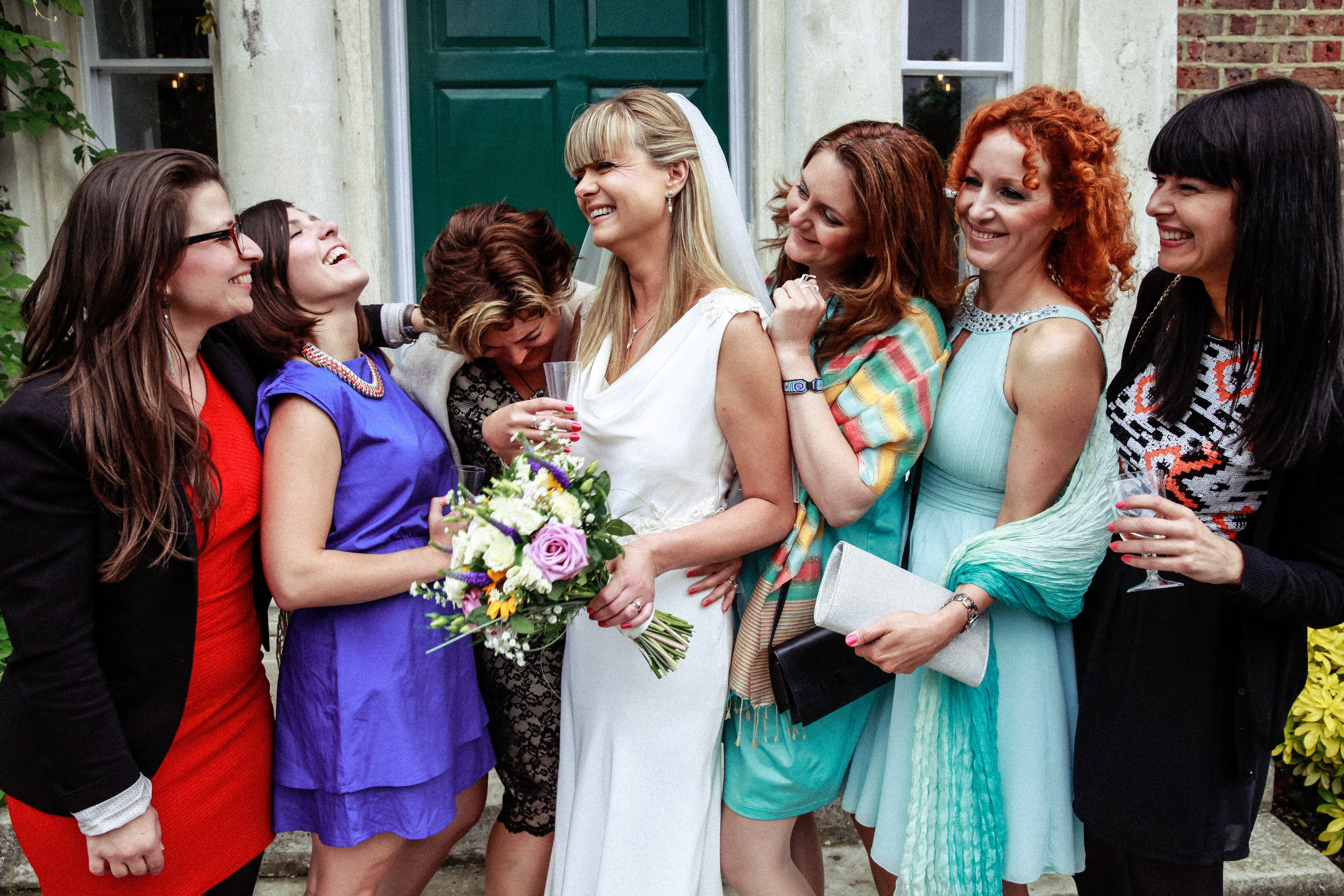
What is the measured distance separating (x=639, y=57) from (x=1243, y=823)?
395 cm

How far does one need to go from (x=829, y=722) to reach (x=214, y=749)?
1433 millimetres

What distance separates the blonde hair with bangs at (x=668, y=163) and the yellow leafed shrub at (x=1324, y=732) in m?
2.97

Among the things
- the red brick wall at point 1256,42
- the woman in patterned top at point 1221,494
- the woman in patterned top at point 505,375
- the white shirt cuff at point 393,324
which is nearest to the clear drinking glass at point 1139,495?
the woman in patterned top at point 1221,494

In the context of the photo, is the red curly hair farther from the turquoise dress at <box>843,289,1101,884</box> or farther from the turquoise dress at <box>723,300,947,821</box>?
the turquoise dress at <box>723,300,947,821</box>

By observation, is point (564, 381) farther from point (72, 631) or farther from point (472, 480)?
point (72, 631)

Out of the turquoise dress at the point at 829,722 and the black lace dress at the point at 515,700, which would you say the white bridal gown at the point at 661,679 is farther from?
the black lace dress at the point at 515,700

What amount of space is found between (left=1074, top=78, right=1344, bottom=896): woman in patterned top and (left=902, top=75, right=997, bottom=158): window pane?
2.75 metres

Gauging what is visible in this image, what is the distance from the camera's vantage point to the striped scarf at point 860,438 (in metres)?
2.12

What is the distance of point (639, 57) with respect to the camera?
444cm

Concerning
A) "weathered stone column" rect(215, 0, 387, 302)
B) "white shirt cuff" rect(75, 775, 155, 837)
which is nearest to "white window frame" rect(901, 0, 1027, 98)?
"weathered stone column" rect(215, 0, 387, 302)

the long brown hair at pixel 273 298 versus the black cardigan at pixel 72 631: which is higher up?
the long brown hair at pixel 273 298

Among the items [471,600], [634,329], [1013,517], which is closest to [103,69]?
[634,329]

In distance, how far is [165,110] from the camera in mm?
4461

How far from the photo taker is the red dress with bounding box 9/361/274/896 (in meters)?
1.86
